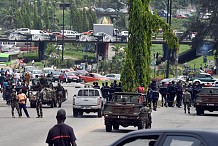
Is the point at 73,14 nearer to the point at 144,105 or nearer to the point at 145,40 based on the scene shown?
the point at 145,40

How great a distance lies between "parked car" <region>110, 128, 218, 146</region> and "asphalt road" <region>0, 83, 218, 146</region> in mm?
15641

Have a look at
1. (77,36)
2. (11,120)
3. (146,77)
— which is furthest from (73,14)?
(11,120)

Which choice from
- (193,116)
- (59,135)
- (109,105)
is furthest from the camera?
(193,116)

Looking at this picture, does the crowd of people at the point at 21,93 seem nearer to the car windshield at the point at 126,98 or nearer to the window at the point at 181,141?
the car windshield at the point at 126,98

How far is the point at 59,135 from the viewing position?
15438 millimetres

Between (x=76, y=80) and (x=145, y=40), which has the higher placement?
(x=145, y=40)

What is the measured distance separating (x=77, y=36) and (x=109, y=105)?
95.1m

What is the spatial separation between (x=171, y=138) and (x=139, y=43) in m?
41.7

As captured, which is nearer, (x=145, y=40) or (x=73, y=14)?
(x=145, y=40)

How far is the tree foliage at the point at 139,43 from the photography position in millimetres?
51750

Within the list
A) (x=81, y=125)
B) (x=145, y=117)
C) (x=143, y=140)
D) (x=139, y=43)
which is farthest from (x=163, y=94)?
(x=143, y=140)

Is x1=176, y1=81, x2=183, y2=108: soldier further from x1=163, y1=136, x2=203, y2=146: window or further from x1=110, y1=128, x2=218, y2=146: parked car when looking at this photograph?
x1=163, y1=136, x2=203, y2=146: window

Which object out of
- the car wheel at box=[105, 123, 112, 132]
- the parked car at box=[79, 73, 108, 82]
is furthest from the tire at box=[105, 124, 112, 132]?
the parked car at box=[79, 73, 108, 82]

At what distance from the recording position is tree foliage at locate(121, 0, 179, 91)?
5175cm
